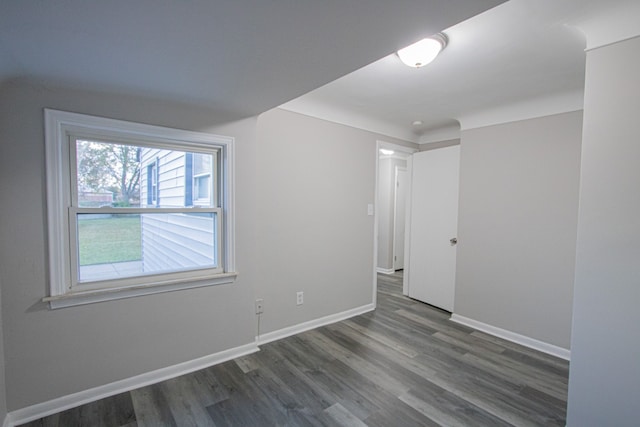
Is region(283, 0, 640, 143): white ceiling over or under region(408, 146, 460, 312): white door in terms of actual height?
Answer: over

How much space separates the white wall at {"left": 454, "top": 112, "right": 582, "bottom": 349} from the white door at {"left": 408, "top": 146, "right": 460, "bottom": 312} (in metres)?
0.21

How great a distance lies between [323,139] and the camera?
310 cm

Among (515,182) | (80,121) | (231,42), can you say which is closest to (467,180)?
(515,182)

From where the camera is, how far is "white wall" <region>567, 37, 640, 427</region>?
4.87 ft

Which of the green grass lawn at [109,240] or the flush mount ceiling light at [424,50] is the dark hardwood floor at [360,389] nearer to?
the green grass lawn at [109,240]

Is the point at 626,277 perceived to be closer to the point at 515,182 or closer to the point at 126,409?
the point at 515,182

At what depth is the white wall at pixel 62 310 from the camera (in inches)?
67.1

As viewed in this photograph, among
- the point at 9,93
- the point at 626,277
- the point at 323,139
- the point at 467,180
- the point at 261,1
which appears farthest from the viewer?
the point at 467,180

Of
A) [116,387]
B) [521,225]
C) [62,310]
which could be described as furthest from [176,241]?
[521,225]

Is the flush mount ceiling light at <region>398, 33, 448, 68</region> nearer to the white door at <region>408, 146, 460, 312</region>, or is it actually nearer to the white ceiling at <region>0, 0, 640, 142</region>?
the white ceiling at <region>0, 0, 640, 142</region>

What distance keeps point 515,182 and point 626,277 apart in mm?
1620

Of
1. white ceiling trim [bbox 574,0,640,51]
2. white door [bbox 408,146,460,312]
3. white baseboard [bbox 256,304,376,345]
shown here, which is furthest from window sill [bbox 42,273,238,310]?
white ceiling trim [bbox 574,0,640,51]

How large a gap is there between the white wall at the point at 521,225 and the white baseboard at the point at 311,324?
1.12m

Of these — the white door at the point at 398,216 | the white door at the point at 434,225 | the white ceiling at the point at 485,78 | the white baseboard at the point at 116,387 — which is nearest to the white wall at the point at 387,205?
the white door at the point at 398,216
